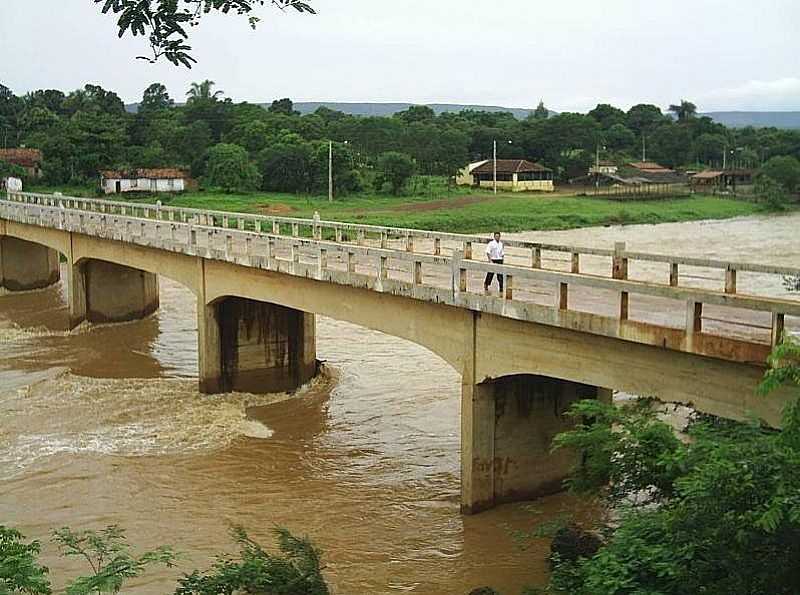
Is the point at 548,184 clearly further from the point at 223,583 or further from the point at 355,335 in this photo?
the point at 223,583

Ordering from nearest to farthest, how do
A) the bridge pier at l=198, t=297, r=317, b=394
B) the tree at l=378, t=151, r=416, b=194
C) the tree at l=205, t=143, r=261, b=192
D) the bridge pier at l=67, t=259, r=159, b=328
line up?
the bridge pier at l=198, t=297, r=317, b=394, the bridge pier at l=67, t=259, r=159, b=328, the tree at l=205, t=143, r=261, b=192, the tree at l=378, t=151, r=416, b=194

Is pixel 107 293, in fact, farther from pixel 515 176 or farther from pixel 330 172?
pixel 515 176

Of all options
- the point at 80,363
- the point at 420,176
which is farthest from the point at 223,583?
the point at 420,176

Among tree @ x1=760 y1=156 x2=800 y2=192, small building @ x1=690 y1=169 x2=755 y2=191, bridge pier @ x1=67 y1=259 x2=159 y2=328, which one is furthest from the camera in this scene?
small building @ x1=690 y1=169 x2=755 y2=191

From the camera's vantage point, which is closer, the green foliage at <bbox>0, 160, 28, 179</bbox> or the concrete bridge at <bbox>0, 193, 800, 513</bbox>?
the concrete bridge at <bbox>0, 193, 800, 513</bbox>

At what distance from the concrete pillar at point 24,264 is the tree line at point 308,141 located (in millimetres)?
25835

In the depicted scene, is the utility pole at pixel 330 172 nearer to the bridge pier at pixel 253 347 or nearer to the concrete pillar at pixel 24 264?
the concrete pillar at pixel 24 264

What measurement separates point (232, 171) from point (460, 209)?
17138 millimetres

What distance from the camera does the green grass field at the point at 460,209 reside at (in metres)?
65.8

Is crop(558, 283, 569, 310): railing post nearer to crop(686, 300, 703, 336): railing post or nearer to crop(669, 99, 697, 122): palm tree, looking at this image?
crop(686, 300, 703, 336): railing post

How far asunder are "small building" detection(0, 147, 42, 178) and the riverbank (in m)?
3.34

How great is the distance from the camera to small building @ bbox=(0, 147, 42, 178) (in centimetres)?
7350

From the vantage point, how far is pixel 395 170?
77.1 m

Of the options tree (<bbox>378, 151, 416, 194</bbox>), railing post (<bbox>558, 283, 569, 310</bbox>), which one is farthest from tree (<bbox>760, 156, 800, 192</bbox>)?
railing post (<bbox>558, 283, 569, 310</bbox>)
